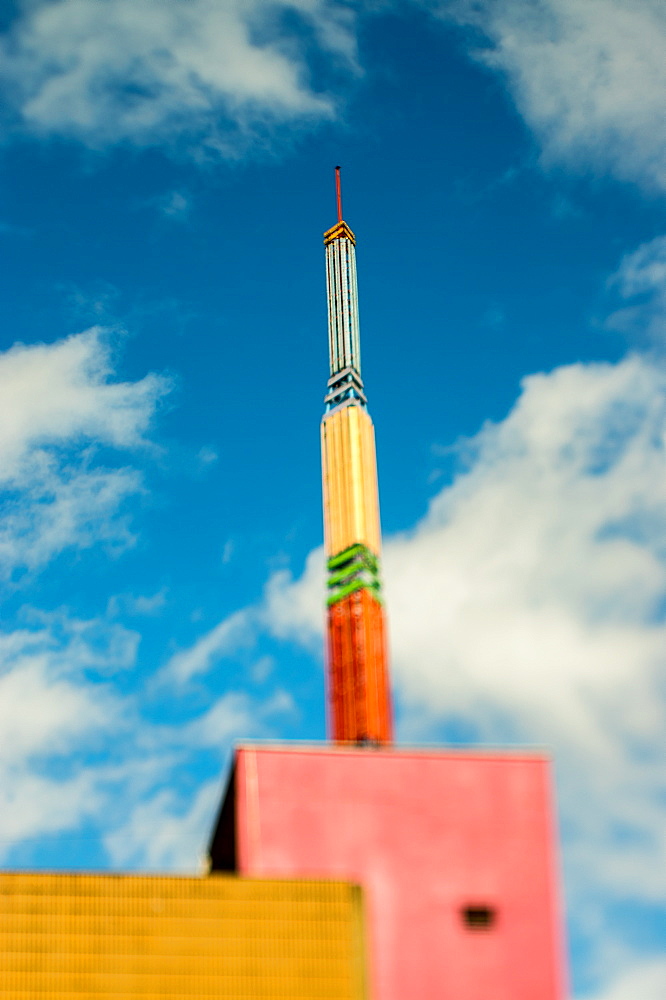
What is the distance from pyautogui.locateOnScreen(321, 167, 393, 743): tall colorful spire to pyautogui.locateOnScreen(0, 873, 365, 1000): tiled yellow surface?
2352cm

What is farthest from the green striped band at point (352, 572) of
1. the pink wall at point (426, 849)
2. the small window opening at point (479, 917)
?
the small window opening at point (479, 917)

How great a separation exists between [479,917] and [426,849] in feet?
15.6

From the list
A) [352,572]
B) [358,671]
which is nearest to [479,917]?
[358,671]

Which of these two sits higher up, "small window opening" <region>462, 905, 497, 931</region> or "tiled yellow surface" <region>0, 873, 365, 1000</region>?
"small window opening" <region>462, 905, 497, 931</region>

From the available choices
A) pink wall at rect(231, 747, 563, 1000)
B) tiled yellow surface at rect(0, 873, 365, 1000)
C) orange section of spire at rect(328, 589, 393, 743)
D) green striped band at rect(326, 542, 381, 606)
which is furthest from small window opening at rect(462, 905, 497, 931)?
green striped band at rect(326, 542, 381, 606)

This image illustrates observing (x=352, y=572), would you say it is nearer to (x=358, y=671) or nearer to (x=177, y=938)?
(x=358, y=671)

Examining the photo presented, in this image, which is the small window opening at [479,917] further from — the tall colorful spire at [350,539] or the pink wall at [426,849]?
the tall colorful spire at [350,539]

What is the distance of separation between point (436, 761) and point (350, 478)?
2985cm

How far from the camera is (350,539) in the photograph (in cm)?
10806

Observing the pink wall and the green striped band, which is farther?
the green striped band

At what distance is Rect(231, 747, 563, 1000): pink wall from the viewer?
264 ft

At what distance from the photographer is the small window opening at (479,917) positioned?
3238 inches

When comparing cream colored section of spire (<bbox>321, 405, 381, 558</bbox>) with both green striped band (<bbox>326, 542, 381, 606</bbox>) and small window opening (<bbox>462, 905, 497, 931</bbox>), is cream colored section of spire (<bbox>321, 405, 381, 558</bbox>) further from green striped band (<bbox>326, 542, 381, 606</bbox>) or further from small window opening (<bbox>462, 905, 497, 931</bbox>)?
small window opening (<bbox>462, 905, 497, 931</bbox>)

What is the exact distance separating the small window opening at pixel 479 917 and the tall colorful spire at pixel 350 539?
18.1 metres
